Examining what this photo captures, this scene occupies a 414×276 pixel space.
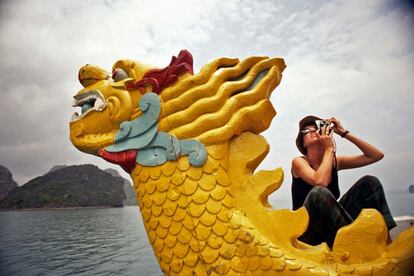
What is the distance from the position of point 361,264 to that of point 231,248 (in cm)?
72

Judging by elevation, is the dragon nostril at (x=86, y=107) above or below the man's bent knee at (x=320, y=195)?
above

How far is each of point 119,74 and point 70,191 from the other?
79845 millimetres

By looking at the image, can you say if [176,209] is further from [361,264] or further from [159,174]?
[361,264]

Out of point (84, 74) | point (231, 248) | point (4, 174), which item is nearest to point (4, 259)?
point (84, 74)

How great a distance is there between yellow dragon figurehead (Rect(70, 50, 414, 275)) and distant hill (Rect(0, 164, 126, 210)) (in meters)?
75.1

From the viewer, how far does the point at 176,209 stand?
1826mm

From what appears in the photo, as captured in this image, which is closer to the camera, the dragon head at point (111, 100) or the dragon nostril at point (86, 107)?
the dragon head at point (111, 100)

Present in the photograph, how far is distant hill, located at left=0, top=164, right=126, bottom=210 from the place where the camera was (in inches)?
2675

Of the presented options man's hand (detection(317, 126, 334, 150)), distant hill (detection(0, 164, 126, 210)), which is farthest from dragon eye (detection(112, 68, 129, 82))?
distant hill (detection(0, 164, 126, 210))

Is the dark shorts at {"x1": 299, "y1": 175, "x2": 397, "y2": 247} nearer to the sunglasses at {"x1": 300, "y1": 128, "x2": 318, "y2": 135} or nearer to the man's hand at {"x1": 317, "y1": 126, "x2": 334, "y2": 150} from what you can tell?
the man's hand at {"x1": 317, "y1": 126, "x2": 334, "y2": 150}

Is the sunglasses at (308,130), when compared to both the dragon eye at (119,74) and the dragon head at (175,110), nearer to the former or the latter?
the dragon head at (175,110)

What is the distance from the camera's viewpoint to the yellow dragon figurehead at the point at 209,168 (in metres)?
1.53

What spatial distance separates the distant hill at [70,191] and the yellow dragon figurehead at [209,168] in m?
75.1

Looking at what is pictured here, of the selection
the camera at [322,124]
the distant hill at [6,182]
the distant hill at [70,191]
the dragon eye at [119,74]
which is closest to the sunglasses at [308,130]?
the camera at [322,124]
